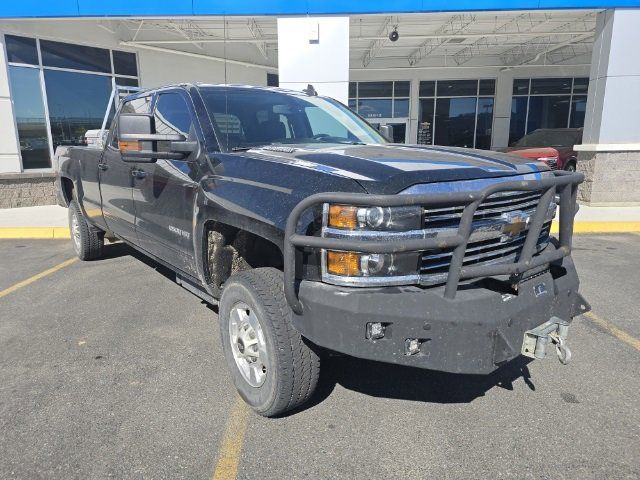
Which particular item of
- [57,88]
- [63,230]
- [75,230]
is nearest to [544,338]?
[75,230]

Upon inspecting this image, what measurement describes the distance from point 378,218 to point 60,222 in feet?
27.3

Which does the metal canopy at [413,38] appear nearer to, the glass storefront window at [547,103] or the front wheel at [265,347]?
the glass storefront window at [547,103]

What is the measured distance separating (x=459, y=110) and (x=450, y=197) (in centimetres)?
2128

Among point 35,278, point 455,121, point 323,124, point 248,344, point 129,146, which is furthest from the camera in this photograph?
point 455,121

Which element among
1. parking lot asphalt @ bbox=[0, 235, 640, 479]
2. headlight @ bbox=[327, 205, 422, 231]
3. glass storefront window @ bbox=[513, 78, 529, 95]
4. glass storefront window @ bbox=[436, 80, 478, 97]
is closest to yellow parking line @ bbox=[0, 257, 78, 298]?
parking lot asphalt @ bbox=[0, 235, 640, 479]

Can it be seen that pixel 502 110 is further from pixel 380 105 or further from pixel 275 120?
pixel 275 120

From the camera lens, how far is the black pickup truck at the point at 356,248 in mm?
2223

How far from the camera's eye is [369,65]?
799 inches

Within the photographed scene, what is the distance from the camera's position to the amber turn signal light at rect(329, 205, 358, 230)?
2.23 metres

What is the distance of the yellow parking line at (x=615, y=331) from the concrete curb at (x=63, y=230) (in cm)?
A: 410

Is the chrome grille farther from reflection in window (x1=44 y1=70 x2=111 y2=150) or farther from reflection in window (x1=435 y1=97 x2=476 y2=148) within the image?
reflection in window (x1=435 y1=97 x2=476 y2=148)

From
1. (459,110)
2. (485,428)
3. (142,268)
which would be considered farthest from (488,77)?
(485,428)

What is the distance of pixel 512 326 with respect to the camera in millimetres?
2359

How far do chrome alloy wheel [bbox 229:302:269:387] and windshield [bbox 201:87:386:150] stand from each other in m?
1.18
